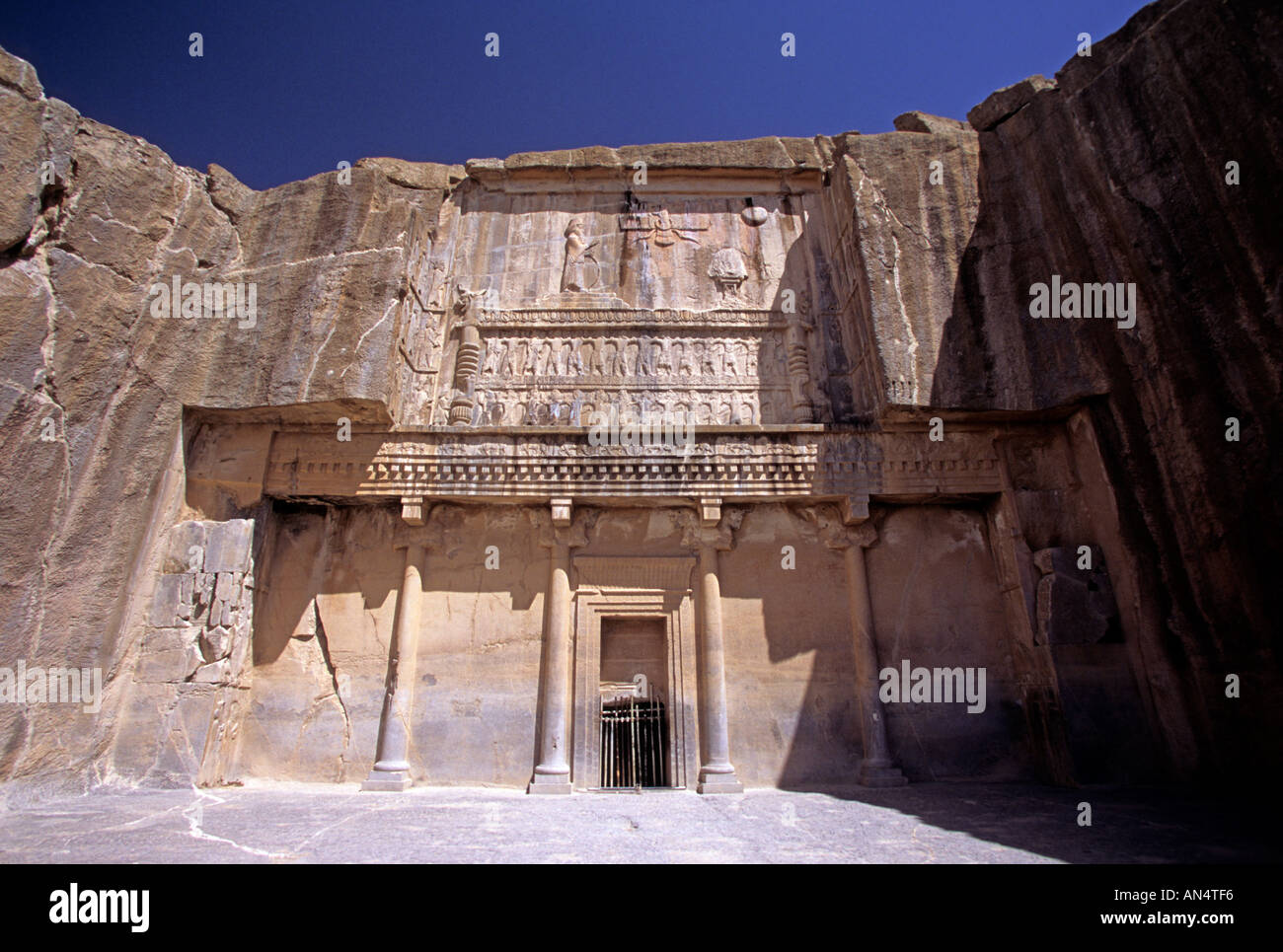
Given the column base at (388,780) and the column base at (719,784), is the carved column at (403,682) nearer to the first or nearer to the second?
the column base at (388,780)

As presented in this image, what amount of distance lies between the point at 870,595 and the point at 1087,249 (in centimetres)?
444

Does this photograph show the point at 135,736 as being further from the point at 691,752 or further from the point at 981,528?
the point at 981,528

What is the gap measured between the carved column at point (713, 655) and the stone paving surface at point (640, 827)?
0.39m

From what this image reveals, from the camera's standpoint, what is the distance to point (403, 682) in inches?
280

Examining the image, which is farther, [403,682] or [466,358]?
[466,358]

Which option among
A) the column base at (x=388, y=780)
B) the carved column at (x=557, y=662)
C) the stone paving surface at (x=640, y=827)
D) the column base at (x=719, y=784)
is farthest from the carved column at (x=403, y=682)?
the column base at (x=719, y=784)

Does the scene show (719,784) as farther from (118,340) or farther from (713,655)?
(118,340)

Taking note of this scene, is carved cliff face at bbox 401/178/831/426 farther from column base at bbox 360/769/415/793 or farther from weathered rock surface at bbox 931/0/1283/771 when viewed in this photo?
column base at bbox 360/769/415/793

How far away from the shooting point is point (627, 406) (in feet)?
27.7

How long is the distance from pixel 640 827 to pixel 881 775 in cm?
300

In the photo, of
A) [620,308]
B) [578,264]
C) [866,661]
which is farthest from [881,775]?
[578,264]

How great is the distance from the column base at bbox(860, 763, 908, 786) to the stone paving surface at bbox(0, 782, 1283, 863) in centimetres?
21

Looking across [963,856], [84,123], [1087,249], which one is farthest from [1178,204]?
[84,123]

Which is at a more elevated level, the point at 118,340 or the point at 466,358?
the point at 466,358
